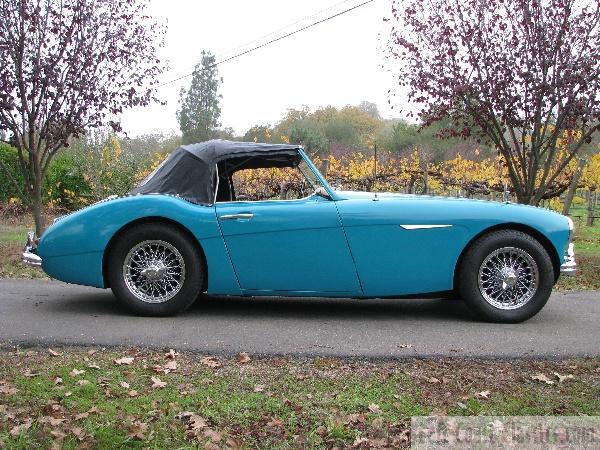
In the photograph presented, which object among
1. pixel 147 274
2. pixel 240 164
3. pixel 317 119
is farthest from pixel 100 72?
pixel 317 119

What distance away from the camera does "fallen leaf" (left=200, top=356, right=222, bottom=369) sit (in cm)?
436

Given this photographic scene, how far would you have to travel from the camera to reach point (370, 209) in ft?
18.6

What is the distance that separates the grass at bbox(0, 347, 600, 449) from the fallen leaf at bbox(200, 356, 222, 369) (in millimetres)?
13

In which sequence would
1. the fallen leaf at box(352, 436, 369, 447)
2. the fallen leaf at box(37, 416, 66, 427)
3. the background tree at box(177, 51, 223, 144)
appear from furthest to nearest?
the background tree at box(177, 51, 223, 144) → the fallen leaf at box(37, 416, 66, 427) → the fallen leaf at box(352, 436, 369, 447)

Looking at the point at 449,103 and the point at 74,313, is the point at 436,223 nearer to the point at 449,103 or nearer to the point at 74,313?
the point at 74,313

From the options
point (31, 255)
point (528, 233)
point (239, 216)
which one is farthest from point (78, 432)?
point (528, 233)

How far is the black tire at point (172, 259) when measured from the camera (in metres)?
5.71

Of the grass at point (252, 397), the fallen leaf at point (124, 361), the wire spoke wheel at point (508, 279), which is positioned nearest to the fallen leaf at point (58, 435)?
the grass at point (252, 397)

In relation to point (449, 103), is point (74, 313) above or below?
below

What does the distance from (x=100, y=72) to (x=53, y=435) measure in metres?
7.87

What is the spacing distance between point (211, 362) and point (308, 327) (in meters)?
1.23

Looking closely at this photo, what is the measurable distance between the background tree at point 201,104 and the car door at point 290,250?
2034 inches

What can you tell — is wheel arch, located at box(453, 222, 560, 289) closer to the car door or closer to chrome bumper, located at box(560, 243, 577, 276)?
chrome bumper, located at box(560, 243, 577, 276)

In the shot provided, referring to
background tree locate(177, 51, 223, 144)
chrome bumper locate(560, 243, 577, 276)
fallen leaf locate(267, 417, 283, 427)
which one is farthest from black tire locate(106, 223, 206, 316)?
background tree locate(177, 51, 223, 144)
